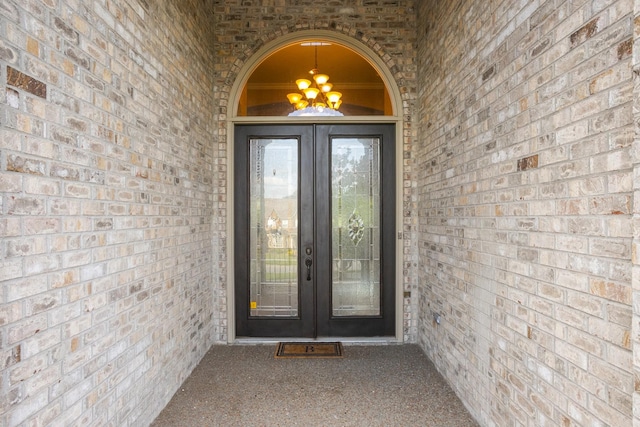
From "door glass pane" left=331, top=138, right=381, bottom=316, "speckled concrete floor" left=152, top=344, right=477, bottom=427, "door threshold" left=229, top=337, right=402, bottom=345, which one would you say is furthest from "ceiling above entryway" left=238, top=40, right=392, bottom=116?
"speckled concrete floor" left=152, top=344, right=477, bottom=427

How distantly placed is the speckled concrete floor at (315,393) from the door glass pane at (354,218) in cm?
68

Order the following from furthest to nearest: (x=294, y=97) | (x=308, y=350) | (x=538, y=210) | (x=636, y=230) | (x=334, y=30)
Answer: (x=294, y=97) < (x=334, y=30) < (x=308, y=350) < (x=538, y=210) < (x=636, y=230)

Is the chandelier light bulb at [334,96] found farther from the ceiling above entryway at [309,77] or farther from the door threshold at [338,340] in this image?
the door threshold at [338,340]

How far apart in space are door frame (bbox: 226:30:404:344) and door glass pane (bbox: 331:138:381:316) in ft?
0.72

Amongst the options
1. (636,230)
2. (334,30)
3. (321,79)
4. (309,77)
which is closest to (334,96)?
(321,79)

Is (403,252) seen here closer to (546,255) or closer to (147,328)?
(546,255)

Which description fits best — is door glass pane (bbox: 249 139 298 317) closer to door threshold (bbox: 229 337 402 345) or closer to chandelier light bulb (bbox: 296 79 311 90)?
door threshold (bbox: 229 337 402 345)

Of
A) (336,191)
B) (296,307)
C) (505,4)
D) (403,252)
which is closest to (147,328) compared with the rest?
(296,307)

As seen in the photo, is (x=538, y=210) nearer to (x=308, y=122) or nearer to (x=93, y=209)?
(x=93, y=209)

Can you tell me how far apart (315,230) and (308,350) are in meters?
1.21

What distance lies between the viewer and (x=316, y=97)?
404 centimetres

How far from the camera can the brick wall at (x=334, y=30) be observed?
390cm

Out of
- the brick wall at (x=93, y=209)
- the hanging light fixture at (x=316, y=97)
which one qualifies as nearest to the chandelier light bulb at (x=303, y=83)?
the hanging light fixture at (x=316, y=97)

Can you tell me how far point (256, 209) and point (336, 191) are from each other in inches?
34.6
